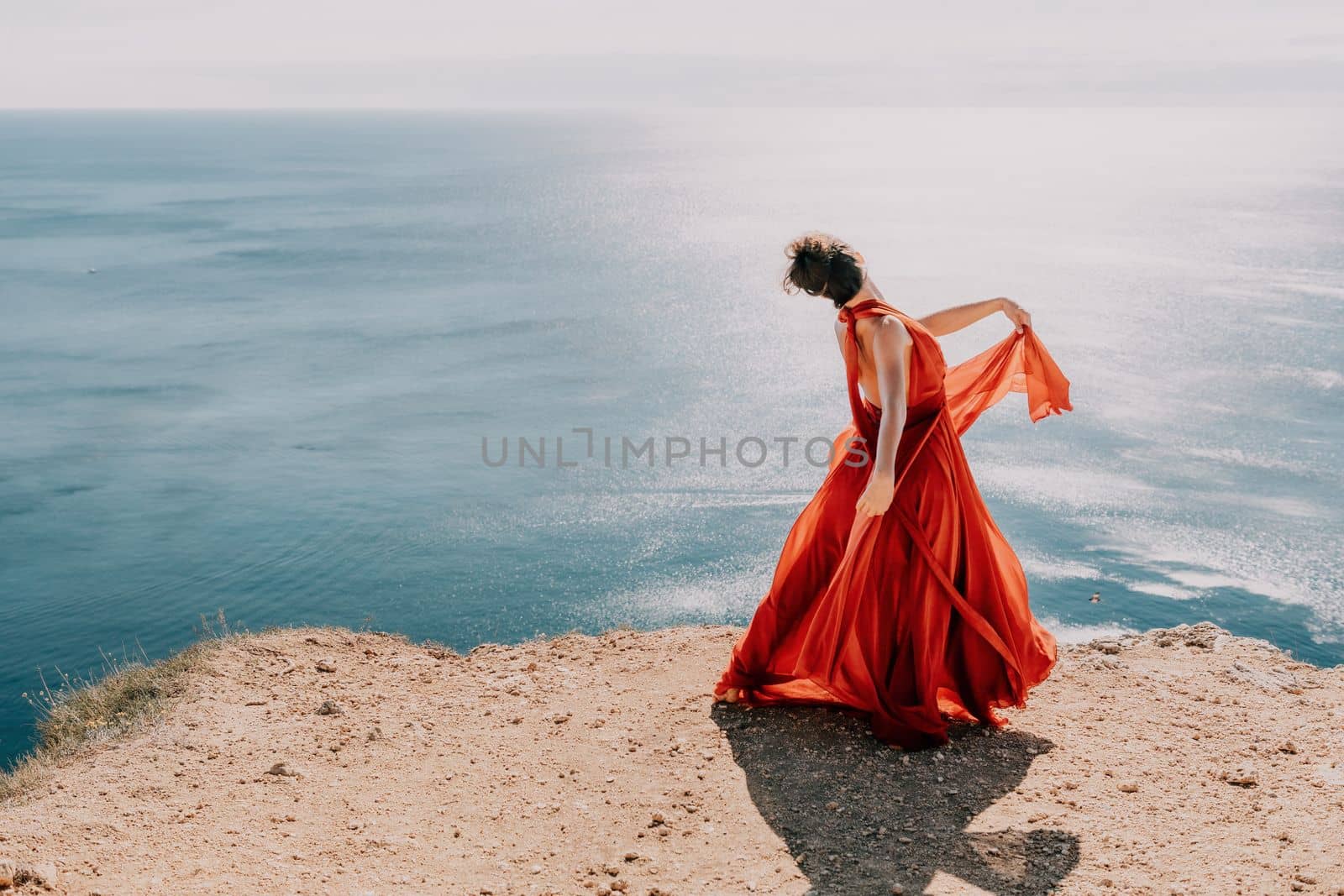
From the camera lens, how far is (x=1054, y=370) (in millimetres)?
6070

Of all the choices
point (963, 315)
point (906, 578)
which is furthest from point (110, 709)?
point (963, 315)

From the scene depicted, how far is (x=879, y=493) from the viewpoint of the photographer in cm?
494

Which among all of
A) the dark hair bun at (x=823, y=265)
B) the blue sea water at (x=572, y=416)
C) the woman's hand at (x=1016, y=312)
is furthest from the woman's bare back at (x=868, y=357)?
the blue sea water at (x=572, y=416)

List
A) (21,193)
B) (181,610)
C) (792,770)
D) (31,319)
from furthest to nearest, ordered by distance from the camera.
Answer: (21,193)
(31,319)
(181,610)
(792,770)

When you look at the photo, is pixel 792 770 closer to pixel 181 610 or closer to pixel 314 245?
pixel 181 610

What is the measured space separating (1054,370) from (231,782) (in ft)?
17.3

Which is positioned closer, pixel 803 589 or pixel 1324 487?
pixel 803 589

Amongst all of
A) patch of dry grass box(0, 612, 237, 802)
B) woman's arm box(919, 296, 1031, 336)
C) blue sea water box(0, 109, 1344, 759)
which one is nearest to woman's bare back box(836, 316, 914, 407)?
woman's arm box(919, 296, 1031, 336)

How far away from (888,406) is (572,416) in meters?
32.2

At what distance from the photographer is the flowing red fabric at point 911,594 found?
17.3ft

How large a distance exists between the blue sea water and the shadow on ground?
13731 millimetres

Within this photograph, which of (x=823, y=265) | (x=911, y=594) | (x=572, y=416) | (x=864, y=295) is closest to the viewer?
(x=823, y=265)

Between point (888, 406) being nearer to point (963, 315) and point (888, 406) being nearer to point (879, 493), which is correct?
point (879, 493)

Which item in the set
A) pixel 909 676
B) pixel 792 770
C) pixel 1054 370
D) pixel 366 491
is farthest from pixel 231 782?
pixel 366 491
